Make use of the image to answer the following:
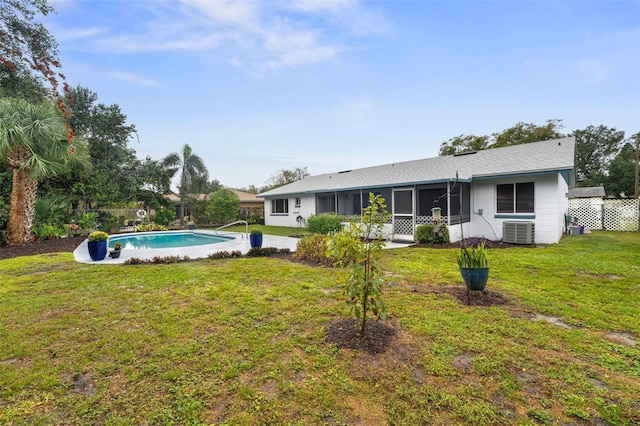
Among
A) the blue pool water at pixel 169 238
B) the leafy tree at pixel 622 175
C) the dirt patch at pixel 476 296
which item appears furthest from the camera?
the leafy tree at pixel 622 175

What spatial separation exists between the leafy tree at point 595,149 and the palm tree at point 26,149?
136 ft

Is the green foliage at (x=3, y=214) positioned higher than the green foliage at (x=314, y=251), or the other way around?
the green foliage at (x=3, y=214)

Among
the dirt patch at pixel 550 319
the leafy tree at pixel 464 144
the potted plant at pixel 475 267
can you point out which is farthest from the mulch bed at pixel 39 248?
the leafy tree at pixel 464 144

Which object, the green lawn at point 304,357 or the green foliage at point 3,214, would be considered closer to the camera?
the green lawn at point 304,357

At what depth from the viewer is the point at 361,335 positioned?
3221 millimetres

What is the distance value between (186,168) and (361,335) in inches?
838

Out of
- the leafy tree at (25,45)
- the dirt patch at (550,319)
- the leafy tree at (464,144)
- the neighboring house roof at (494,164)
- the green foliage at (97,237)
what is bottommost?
the dirt patch at (550,319)

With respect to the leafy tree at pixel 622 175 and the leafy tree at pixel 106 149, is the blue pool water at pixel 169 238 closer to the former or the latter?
the leafy tree at pixel 106 149

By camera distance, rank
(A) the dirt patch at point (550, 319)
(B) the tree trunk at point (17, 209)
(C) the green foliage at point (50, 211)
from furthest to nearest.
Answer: (C) the green foliage at point (50, 211)
(B) the tree trunk at point (17, 209)
(A) the dirt patch at point (550, 319)

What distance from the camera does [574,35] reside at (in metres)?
10.2

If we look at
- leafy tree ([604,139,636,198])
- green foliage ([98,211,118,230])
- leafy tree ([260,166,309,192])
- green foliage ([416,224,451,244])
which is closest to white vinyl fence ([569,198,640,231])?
green foliage ([416,224,451,244])

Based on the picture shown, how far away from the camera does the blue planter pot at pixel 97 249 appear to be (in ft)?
26.6

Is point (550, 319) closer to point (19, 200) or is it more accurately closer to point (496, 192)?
point (496, 192)

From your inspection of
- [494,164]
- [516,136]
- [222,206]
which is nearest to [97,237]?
[222,206]
